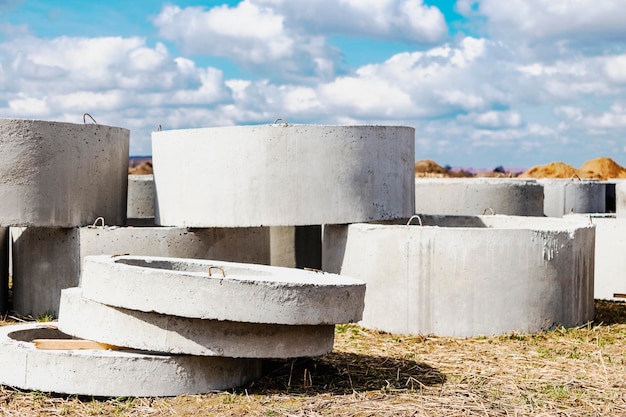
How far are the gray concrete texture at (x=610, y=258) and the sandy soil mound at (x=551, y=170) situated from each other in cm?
2062

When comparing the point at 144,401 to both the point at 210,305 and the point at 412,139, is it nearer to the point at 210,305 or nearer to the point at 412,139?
the point at 210,305

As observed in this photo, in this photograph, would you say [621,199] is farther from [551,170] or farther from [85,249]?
[551,170]

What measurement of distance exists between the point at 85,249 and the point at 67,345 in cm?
268

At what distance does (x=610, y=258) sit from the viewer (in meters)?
10.4

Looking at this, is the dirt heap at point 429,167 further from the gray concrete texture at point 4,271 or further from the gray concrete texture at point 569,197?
the gray concrete texture at point 4,271

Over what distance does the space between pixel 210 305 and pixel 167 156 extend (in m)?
3.51

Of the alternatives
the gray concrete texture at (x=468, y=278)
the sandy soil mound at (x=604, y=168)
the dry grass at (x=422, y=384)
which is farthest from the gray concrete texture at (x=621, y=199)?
the sandy soil mound at (x=604, y=168)

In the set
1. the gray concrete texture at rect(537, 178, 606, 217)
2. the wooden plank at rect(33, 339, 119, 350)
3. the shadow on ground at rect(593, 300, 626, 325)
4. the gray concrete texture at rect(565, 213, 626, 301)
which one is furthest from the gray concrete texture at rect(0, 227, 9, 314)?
the gray concrete texture at rect(537, 178, 606, 217)

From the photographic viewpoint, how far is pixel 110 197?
30.2ft

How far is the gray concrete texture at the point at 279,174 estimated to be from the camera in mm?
8180

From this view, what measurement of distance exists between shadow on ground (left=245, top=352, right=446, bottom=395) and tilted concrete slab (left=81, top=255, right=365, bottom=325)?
58 centimetres

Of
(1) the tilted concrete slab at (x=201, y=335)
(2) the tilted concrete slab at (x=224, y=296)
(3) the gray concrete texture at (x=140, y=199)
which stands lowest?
(1) the tilted concrete slab at (x=201, y=335)

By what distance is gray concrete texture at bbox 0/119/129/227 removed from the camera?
8.61 metres

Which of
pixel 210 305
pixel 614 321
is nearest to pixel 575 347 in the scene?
pixel 614 321
